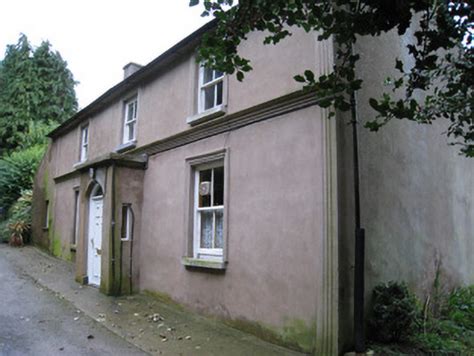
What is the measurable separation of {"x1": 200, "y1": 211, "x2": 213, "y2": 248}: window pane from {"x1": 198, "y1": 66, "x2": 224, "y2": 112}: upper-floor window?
2.28m

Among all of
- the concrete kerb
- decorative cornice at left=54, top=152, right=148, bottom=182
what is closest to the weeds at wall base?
the concrete kerb

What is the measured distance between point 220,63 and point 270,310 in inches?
168

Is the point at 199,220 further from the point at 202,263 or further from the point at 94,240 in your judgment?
the point at 94,240

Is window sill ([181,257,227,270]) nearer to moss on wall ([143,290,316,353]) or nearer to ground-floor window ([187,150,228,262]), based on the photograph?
ground-floor window ([187,150,228,262])

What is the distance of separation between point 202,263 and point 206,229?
2.70ft

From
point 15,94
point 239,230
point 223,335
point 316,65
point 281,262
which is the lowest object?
point 223,335

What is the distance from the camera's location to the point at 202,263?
7770 millimetres

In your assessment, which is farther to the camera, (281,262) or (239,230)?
(239,230)

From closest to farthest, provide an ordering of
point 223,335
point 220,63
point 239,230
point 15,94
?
point 220,63 → point 223,335 → point 239,230 → point 15,94

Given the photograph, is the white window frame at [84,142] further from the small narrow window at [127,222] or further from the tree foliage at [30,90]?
the tree foliage at [30,90]

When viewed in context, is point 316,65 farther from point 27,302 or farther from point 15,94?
point 15,94

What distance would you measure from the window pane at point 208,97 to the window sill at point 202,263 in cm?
329

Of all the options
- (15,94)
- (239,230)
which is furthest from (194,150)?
(15,94)

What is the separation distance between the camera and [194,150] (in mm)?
8641
